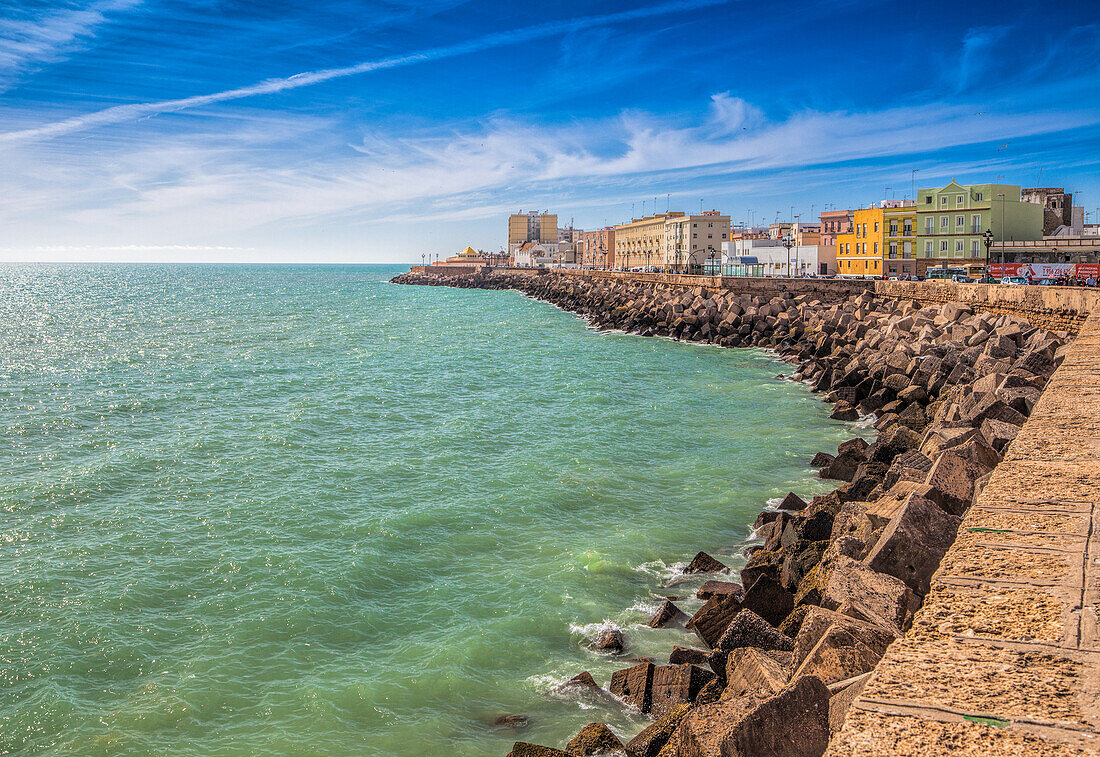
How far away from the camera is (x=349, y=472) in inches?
574

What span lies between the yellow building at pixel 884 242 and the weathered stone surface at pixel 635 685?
50.8 metres

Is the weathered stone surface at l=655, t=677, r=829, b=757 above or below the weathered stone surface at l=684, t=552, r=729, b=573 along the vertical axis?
above

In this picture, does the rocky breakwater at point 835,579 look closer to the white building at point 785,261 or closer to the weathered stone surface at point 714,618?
the weathered stone surface at point 714,618

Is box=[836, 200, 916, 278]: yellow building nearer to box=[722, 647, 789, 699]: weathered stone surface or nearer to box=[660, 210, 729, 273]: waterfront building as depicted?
box=[660, 210, 729, 273]: waterfront building

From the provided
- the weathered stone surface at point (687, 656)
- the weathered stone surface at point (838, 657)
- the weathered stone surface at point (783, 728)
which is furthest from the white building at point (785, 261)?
the weathered stone surface at point (783, 728)

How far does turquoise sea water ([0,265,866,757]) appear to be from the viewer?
7.01 meters

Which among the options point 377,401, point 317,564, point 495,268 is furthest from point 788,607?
point 495,268

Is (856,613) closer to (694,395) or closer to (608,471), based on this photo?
(608,471)

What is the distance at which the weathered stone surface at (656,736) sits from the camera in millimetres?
5410

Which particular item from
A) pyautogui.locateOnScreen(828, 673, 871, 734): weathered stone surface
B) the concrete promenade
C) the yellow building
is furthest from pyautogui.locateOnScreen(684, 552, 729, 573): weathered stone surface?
the yellow building

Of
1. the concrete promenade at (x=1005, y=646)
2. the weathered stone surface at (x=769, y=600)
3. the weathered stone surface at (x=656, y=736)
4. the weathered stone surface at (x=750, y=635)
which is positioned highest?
the concrete promenade at (x=1005, y=646)

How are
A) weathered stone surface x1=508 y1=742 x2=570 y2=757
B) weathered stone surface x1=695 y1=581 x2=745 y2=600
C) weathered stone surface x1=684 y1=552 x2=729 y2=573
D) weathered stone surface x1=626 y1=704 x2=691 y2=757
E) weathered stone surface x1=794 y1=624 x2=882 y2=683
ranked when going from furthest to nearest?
weathered stone surface x1=684 y1=552 x2=729 y2=573, weathered stone surface x1=695 y1=581 x2=745 y2=600, weathered stone surface x1=626 y1=704 x2=691 y2=757, weathered stone surface x1=508 y1=742 x2=570 y2=757, weathered stone surface x1=794 y1=624 x2=882 y2=683

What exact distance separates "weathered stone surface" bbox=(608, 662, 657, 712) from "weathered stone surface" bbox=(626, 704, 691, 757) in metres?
0.92

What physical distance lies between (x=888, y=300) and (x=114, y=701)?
3302 centimetres
